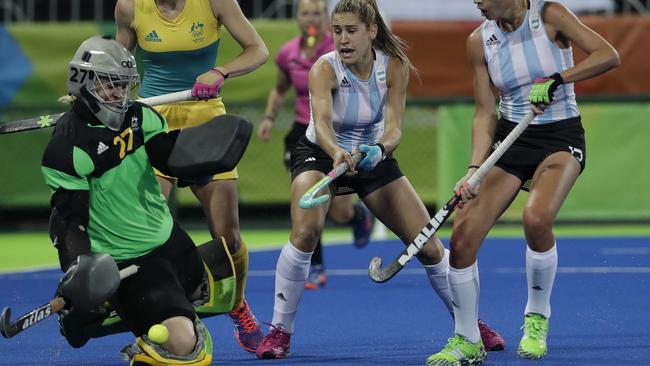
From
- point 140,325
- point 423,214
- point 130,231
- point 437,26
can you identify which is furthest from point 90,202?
point 437,26

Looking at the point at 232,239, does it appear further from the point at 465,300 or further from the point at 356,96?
the point at 465,300

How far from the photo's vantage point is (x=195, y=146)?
15.8 feet

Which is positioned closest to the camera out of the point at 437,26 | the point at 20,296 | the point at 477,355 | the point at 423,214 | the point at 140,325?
the point at 140,325

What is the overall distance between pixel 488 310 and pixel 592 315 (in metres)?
0.58

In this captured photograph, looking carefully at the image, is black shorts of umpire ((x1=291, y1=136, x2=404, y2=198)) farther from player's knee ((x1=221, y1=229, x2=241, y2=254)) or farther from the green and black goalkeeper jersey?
the green and black goalkeeper jersey

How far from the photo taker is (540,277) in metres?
5.54

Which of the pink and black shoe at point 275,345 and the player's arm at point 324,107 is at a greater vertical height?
the player's arm at point 324,107

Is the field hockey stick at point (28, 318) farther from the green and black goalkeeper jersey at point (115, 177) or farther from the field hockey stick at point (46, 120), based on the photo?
the field hockey stick at point (46, 120)

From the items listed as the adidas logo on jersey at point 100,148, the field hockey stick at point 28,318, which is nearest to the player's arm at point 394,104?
the adidas logo on jersey at point 100,148

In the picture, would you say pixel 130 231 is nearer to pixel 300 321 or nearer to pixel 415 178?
pixel 300 321

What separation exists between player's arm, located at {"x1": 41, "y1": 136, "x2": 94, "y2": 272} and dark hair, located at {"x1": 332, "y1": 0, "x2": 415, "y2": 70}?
4.98 feet

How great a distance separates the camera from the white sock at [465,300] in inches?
211

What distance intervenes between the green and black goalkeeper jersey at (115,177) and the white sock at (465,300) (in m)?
1.28

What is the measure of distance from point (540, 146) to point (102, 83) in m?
1.99
